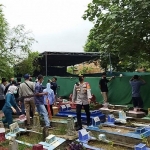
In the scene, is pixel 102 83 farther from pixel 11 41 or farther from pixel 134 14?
pixel 11 41

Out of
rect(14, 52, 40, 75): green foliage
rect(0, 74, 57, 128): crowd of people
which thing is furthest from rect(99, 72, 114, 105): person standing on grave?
rect(14, 52, 40, 75): green foliage

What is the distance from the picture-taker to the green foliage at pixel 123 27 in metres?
7.67

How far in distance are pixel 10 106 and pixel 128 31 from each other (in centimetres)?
432

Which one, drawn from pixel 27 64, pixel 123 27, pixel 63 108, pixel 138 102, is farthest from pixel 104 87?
pixel 27 64

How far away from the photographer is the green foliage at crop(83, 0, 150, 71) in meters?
7.67

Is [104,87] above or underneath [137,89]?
above

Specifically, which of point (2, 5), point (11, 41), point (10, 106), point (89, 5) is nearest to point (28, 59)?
point (11, 41)

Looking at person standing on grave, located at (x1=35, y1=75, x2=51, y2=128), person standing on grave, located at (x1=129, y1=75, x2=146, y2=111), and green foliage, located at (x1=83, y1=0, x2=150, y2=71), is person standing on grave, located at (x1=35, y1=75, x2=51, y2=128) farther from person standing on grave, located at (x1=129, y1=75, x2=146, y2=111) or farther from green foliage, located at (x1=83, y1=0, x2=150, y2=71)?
person standing on grave, located at (x1=129, y1=75, x2=146, y2=111)

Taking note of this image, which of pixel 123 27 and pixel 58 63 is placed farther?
pixel 58 63

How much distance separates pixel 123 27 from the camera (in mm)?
8258

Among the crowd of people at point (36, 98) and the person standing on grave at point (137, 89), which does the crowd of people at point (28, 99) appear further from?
the person standing on grave at point (137, 89)

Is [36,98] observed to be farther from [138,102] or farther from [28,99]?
[138,102]

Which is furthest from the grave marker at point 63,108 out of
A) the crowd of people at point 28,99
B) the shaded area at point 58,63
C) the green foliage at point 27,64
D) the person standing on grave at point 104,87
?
the shaded area at point 58,63

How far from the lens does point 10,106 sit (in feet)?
25.7
